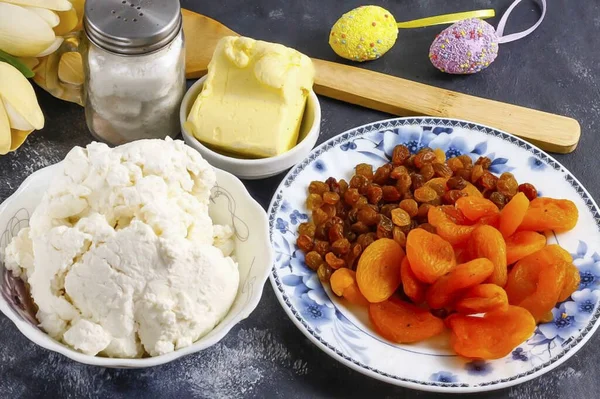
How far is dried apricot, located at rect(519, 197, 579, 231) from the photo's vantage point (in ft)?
4.26

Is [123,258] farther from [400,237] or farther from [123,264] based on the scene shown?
[400,237]

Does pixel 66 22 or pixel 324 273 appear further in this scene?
pixel 66 22

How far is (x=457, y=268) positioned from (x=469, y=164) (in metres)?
0.32

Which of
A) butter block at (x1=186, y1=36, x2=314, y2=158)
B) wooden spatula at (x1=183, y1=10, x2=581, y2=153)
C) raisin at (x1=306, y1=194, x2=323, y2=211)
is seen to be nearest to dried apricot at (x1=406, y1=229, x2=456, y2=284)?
raisin at (x1=306, y1=194, x2=323, y2=211)

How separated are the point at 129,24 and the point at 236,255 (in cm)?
43

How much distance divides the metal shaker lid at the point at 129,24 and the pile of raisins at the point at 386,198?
373 millimetres

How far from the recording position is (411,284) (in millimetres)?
1202

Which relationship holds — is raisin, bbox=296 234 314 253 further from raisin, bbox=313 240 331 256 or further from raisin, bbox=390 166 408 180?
raisin, bbox=390 166 408 180

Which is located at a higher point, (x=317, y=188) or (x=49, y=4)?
(x=49, y=4)

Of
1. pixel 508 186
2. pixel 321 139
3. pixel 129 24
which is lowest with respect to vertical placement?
pixel 321 139

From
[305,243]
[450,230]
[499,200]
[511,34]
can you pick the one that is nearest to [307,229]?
[305,243]

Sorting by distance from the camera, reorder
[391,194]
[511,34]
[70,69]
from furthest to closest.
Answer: [511,34]
[70,69]
[391,194]

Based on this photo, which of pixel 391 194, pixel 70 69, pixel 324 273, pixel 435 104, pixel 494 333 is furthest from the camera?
pixel 435 104

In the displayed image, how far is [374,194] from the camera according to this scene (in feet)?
4.43
